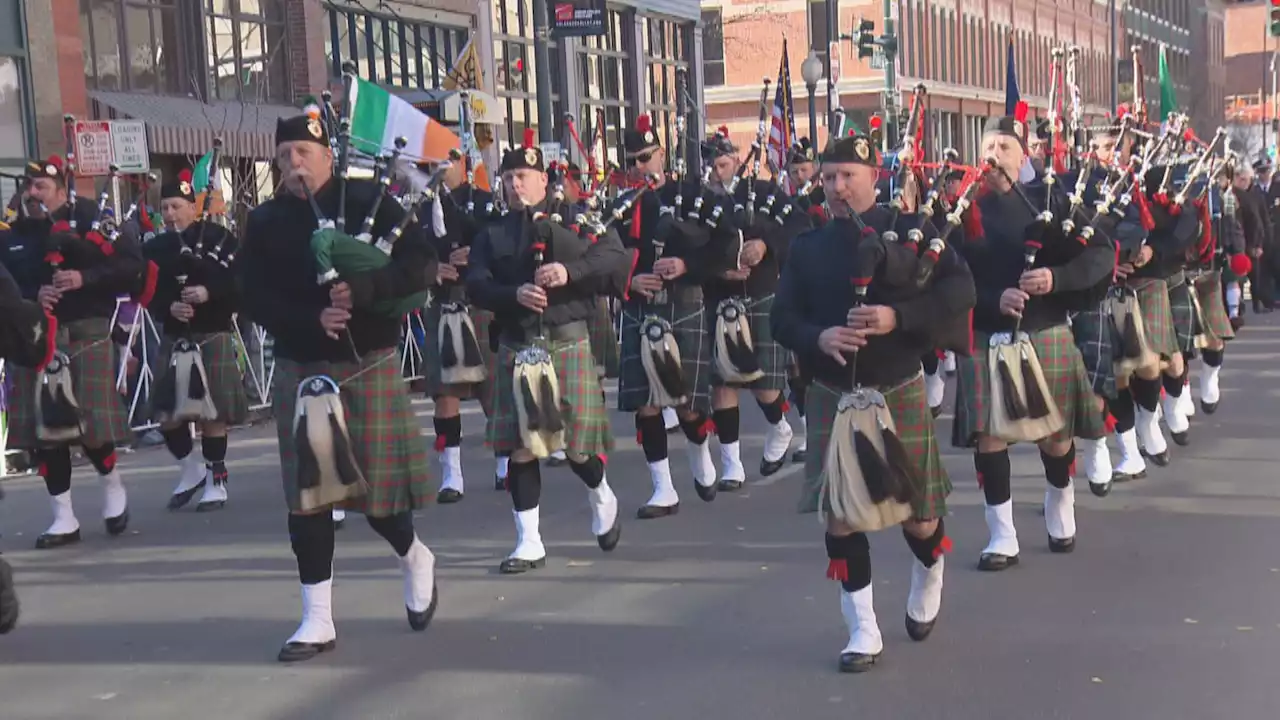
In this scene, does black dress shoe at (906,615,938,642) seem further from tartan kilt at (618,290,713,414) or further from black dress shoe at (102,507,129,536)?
black dress shoe at (102,507,129,536)

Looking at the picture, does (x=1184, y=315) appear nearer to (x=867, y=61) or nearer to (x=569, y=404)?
(x=569, y=404)

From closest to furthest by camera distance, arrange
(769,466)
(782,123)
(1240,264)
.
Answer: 1. (769,466)
2. (1240,264)
3. (782,123)

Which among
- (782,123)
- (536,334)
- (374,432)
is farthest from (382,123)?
(782,123)

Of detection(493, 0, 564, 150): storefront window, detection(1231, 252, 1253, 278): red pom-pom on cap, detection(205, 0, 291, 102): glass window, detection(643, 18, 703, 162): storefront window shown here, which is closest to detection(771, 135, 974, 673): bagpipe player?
detection(1231, 252, 1253, 278): red pom-pom on cap

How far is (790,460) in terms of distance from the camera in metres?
10.6

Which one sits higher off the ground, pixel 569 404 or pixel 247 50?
pixel 247 50

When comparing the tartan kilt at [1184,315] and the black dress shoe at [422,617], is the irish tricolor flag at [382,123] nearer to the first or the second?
the black dress shoe at [422,617]

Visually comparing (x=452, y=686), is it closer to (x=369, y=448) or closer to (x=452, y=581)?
(x=369, y=448)

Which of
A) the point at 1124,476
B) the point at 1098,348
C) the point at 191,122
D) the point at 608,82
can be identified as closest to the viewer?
the point at 1098,348

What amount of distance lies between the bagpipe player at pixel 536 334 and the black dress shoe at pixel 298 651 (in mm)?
1478

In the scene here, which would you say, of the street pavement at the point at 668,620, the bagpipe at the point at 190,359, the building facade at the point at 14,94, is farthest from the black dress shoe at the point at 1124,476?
the building facade at the point at 14,94

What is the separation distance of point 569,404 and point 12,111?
1206 centimetres

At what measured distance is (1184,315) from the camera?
35.7 ft

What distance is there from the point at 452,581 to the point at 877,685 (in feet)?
8.16
